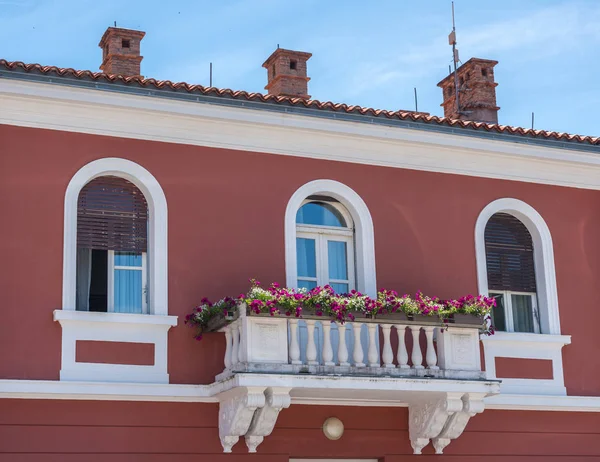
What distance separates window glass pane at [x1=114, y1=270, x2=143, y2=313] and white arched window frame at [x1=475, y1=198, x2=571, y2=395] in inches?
177

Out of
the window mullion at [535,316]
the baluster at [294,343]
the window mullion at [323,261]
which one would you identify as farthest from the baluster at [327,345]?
the window mullion at [535,316]

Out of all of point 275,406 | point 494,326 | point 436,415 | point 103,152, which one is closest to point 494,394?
point 436,415

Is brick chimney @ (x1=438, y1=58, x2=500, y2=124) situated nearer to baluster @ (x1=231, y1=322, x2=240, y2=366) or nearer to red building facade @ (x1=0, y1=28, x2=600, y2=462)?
red building facade @ (x1=0, y1=28, x2=600, y2=462)

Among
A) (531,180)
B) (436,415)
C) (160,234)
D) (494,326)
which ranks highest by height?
(531,180)

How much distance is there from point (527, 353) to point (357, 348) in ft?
9.86

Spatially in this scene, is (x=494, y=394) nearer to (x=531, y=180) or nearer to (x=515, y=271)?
→ (x=515, y=271)

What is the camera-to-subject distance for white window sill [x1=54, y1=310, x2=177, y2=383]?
12609mm

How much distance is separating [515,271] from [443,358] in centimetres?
257

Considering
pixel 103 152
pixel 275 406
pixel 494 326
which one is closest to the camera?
pixel 275 406

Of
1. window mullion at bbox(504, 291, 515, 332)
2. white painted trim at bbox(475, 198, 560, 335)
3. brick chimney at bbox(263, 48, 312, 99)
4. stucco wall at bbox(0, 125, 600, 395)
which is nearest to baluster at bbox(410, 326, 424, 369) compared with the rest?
stucco wall at bbox(0, 125, 600, 395)

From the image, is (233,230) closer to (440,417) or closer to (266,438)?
(266,438)

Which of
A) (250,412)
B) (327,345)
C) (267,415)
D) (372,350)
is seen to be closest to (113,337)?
(250,412)

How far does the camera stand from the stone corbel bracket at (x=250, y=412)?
12.4 metres

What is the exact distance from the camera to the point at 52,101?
13094mm
